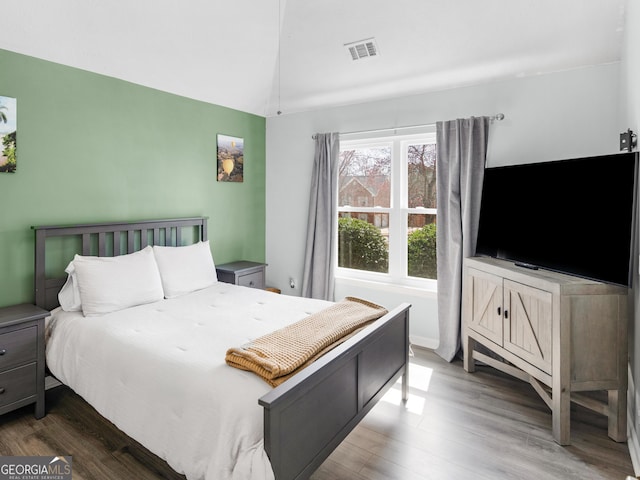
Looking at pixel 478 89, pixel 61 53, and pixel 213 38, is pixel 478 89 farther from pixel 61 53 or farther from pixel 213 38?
pixel 61 53

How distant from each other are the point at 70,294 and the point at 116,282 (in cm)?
32

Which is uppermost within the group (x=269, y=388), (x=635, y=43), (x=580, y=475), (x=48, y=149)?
(x=635, y=43)

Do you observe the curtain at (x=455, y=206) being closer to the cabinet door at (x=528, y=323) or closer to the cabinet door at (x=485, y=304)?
the cabinet door at (x=485, y=304)

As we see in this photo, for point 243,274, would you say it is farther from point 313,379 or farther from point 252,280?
point 313,379

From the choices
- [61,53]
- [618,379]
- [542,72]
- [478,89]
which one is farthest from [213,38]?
[618,379]

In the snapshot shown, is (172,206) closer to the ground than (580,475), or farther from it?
farther from it

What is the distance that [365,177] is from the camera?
4273mm

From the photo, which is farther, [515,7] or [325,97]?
[325,97]

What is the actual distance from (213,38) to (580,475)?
13.0 ft

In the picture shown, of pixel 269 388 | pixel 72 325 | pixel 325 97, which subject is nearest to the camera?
pixel 269 388

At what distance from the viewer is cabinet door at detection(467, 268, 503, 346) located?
2.91 meters

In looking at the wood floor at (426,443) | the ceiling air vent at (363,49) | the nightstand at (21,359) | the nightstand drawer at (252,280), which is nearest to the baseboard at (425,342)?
the wood floor at (426,443)

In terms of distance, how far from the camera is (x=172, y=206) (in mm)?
3836

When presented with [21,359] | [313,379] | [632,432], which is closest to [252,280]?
[21,359]
